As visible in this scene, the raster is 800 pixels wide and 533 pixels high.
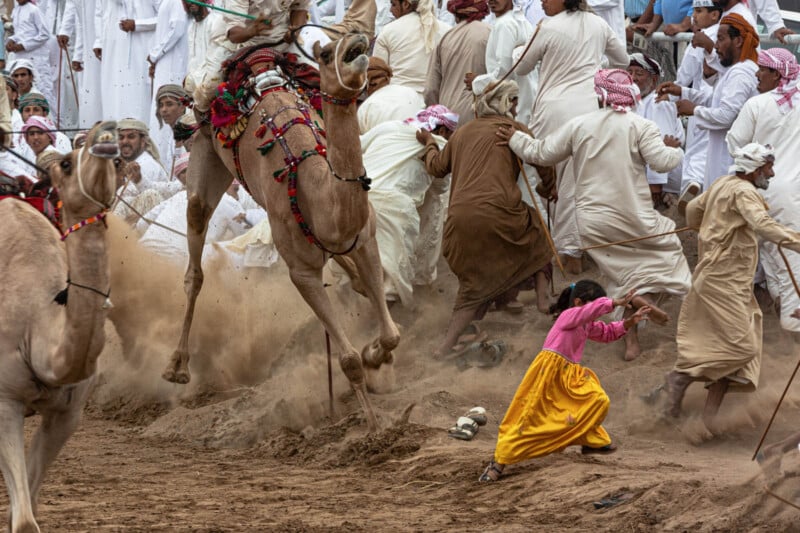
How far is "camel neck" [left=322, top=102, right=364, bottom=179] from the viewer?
780 centimetres

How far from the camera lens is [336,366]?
10.3 meters

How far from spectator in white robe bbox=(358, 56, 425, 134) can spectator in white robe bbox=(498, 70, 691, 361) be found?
1.79 meters

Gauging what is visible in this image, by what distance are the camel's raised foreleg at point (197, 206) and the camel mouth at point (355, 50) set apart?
3012mm

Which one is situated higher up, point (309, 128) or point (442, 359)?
point (309, 128)

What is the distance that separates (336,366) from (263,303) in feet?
4.09

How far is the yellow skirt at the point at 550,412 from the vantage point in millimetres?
7617

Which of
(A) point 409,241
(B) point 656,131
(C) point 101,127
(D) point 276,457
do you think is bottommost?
(D) point 276,457

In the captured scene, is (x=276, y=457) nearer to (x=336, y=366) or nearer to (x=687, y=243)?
(x=336, y=366)

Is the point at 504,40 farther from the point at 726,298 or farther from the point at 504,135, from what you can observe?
the point at 726,298

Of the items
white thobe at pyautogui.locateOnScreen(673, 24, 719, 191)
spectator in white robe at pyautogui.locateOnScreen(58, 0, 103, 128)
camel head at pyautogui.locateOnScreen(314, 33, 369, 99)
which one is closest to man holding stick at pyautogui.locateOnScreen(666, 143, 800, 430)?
camel head at pyautogui.locateOnScreen(314, 33, 369, 99)

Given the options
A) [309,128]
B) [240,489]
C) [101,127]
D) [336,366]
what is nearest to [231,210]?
[336,366]

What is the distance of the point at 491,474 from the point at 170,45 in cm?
969

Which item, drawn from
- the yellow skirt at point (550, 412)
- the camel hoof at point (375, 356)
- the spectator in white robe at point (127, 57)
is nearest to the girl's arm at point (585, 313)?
the yellow skirt at point (550, 412)

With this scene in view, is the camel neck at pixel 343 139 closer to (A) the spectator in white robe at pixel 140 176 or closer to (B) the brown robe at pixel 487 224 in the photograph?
(B) the brown robe at pixel 487 224
